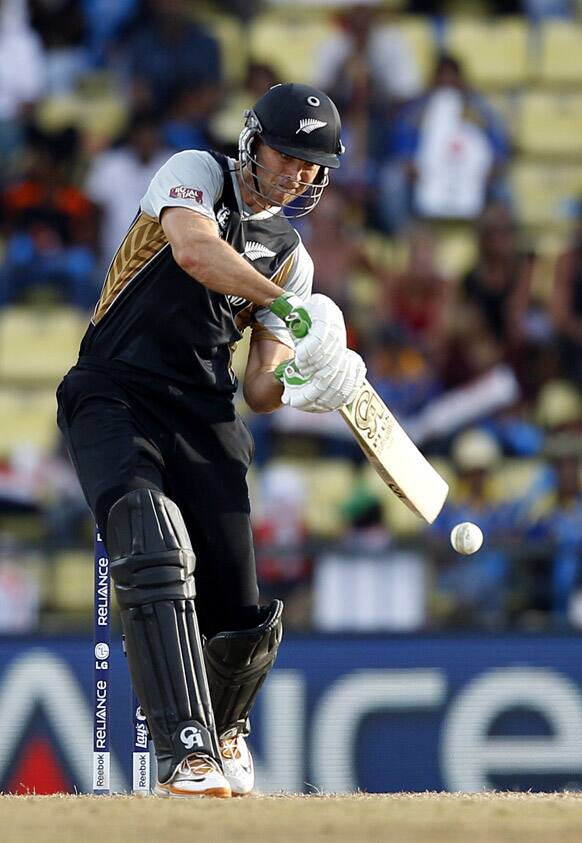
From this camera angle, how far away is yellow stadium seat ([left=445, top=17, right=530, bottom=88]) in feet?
30.6

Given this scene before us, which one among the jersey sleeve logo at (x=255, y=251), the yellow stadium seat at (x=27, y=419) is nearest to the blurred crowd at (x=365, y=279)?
the yellow stadium seat at (x=27, y=419)

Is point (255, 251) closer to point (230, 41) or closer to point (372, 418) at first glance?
point (372, 418)

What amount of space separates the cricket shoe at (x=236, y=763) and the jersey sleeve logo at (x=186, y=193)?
1.45m

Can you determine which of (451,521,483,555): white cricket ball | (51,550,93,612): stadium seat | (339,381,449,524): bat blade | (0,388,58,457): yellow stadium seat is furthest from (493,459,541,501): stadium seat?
(339,381,449,524): bat blade

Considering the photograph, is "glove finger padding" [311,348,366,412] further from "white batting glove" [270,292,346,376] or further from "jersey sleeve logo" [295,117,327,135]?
"jersey sleeve logo" [295,117,327,135]

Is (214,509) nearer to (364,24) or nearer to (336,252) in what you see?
(336,252)

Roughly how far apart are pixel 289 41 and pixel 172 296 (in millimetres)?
5557

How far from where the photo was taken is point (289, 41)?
9.20 meters

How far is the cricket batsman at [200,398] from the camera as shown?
12.1ft

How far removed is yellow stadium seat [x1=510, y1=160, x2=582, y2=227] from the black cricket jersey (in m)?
5.04

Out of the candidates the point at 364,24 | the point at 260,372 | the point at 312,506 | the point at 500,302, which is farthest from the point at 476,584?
the point at 364,24

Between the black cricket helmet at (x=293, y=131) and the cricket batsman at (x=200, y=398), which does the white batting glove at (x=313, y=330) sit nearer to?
the cricket batsman at (x=200, y=398)

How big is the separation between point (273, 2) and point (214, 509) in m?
5.98

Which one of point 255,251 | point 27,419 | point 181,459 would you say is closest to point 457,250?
point 27,419
